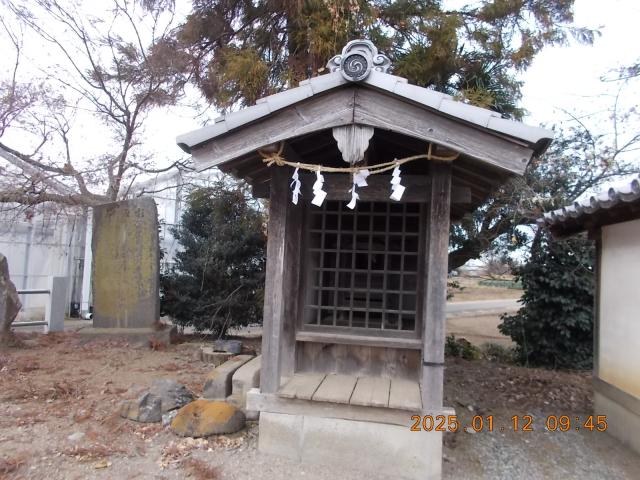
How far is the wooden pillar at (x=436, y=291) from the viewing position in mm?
3389

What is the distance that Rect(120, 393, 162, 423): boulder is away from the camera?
163 inches

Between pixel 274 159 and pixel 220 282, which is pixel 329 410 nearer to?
pixel 274 159

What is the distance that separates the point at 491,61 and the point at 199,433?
269 inches

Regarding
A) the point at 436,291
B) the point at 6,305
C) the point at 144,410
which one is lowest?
the point at 144,410

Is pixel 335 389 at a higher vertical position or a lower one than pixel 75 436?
higher

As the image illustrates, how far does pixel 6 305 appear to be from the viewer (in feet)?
22.9

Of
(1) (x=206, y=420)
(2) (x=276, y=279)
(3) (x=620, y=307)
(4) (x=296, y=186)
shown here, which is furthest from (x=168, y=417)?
(3) (x=620, y=307)

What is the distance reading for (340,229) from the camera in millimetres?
4289

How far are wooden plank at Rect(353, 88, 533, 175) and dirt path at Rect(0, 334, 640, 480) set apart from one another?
102 inches

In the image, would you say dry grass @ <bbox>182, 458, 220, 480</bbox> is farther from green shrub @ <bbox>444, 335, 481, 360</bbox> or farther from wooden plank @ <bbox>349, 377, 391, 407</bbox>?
green shrub @ <bbox>444, 335, 481, 360</bbox>

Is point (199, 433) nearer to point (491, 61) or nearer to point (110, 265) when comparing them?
point (110, 265)

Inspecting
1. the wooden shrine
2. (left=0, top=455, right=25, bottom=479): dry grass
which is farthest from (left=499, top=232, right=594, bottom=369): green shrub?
(left=0, top=455, right=25, bottom=479): dry grass

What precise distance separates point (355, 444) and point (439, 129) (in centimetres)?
254

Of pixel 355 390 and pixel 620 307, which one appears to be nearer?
pixel 355 390
